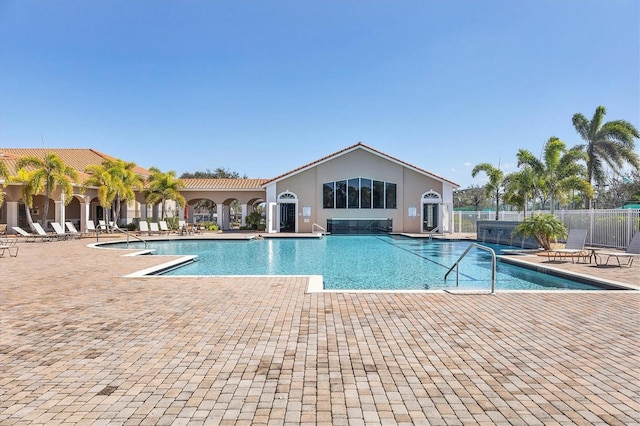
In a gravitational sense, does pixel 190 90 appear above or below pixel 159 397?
above

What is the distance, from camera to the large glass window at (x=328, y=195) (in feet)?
96.4

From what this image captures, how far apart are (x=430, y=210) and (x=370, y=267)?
18.4 meters

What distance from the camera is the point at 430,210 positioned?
3033 cm

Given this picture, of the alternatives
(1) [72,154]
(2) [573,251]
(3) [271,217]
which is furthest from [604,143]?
(1) [72,154]

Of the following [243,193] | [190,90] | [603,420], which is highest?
[190,90]

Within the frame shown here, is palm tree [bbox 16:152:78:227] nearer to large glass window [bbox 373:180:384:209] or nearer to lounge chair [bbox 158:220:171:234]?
lounge chair [bbox 158:220:171:234]

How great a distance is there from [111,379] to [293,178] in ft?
86.1

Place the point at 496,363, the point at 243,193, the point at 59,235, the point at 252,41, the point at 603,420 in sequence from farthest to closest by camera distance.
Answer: the point at 243,193
the point at 59,235
the point at 252,41
the point at 496,363
the point at 603,420

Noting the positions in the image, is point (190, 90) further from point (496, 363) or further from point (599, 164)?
point (599, 164)

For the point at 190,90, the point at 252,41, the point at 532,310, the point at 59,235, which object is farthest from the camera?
the point at 190,90

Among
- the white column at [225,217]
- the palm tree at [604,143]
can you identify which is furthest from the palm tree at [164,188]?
the palm tree at [604,143]

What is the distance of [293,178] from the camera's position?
29.5m

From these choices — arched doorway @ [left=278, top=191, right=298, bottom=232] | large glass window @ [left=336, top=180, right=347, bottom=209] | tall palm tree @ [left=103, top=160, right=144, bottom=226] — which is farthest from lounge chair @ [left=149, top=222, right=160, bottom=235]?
Result: large glass window @ [left=336, top=180, right=347, bottom=209]

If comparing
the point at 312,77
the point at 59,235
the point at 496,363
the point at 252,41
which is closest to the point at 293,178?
the point at 312,77
